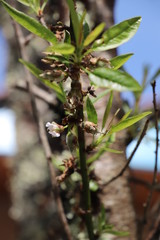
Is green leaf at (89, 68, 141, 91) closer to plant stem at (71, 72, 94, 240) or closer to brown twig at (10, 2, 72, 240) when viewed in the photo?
plant stem at (71, 72, 94, 240)

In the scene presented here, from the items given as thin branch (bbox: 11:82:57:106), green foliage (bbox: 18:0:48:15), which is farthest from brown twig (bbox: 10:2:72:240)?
green foliage (bbox: 18:0:48:15)

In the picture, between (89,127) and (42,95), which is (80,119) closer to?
(89,127)

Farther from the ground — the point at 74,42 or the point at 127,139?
the point at 74,42

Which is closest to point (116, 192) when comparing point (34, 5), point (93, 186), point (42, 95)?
point (93, 186)

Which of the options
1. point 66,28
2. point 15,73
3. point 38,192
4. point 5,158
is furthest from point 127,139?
point 5,158

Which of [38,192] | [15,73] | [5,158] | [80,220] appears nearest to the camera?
[80,220]

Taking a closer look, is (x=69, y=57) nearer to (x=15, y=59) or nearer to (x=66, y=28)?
(x=66, y=28)

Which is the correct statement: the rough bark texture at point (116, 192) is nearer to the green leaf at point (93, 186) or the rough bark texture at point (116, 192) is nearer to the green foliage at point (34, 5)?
the green leaf at point (93, 186)
